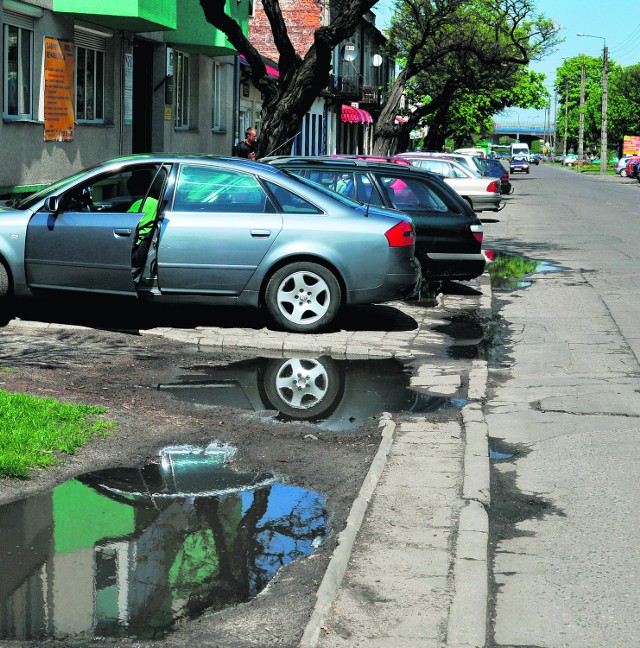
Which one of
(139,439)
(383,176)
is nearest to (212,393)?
(139,439)

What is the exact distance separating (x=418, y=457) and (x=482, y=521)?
1223 millimetres

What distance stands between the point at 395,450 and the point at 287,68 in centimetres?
1201

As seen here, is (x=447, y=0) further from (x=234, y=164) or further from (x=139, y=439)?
(x=139, y=439)

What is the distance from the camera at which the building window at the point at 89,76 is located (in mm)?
18750

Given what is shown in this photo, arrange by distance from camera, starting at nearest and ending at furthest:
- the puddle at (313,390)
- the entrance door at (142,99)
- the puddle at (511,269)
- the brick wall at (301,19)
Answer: the puddle at (313,390) < the puddle at (511,269) < the entrance door at (142,99) < the brick wall at (301,19)

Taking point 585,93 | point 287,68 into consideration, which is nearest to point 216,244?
point 287,68

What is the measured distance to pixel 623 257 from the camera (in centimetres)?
1909

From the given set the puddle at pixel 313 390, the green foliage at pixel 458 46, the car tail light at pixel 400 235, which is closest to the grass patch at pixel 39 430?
the puddle at pixel 313 390

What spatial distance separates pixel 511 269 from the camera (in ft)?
57.4

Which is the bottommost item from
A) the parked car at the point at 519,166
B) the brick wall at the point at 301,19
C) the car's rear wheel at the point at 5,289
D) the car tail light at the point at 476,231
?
the car's rear wheel at the point at 5,289

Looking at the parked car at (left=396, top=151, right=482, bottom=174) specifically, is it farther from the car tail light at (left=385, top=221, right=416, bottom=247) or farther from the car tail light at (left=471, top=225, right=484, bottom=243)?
the car tail light at (left=385, top=221, right=416, bottom=247)

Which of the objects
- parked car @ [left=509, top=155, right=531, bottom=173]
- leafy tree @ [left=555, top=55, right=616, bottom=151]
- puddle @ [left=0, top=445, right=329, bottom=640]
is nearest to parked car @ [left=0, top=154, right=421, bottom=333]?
puddle @ [left=0, top=445, right=329, bottom=640]

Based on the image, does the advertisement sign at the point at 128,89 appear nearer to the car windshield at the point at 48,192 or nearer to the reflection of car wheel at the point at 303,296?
the car windshield at the point at 48,192

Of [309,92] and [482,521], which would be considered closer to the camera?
[482,521]
